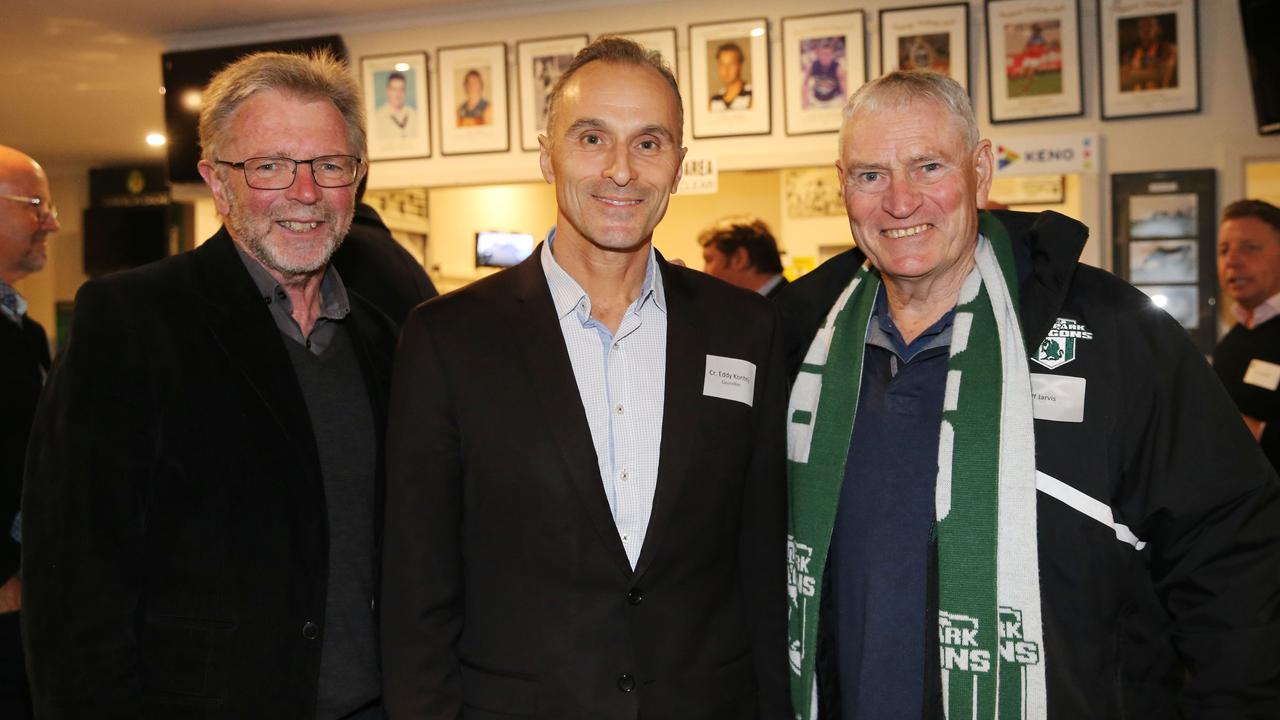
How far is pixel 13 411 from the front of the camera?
269cm

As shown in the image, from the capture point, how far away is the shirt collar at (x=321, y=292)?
1950mm

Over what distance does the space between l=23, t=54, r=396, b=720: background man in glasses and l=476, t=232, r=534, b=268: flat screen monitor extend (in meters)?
5.60

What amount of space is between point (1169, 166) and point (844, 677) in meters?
4.57

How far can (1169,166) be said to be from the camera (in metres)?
5.30

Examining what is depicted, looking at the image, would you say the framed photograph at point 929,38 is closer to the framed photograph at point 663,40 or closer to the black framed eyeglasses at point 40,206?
the framed photograph at point 663,40

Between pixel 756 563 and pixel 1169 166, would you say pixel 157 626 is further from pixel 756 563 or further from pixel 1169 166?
pixel 1169 166

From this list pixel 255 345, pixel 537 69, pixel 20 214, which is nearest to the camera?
pixel 255 345

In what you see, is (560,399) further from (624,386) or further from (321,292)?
(321,292)

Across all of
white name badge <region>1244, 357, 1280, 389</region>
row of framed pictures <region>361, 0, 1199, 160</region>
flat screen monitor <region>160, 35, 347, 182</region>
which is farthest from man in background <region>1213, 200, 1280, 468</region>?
flat screen monitor <region>160, 35, 347, 182</region>

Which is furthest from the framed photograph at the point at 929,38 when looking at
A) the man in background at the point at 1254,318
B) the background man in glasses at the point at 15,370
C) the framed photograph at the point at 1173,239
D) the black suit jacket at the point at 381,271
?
the background man in glasses at the point at 15,370

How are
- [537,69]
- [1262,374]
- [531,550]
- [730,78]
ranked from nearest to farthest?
[531,550] → [1262,374] → [730,78] → [537,69]

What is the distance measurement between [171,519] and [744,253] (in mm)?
4076

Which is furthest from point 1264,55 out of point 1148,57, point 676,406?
point 676,406

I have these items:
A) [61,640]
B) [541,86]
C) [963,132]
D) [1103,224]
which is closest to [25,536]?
[61,640]
